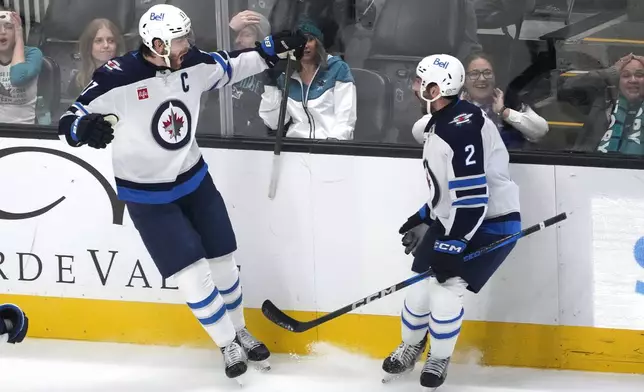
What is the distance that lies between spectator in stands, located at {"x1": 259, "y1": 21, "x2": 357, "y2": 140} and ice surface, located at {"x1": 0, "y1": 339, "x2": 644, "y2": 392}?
79 cm

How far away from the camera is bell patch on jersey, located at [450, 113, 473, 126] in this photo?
328 centimetres

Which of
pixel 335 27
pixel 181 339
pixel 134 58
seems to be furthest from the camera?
pixel 181 339

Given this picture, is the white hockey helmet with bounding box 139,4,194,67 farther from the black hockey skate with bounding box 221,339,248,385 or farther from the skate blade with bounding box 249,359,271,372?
the skate blade with bounding box 249,359,271,372

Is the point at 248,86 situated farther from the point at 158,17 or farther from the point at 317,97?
the point at 158,17

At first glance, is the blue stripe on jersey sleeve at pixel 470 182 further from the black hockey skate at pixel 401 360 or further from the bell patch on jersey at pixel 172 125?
the bell patch on jersey at pixel 172 125

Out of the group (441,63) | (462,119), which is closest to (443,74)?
(441,63)

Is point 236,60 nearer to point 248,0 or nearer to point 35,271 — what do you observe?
point 248,0

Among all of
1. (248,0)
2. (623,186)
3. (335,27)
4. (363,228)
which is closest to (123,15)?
(248,0)

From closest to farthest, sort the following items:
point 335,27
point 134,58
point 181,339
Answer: point 134,58 → point 335,27 → point 181,339

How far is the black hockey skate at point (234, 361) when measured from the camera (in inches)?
142

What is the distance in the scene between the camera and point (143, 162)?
3.47 meters

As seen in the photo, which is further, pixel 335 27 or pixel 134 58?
pixel 335 27

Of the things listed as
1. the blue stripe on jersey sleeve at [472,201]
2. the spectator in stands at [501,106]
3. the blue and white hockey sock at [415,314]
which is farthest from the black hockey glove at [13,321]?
the spectator in stands at [501,106]

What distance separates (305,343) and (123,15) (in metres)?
1.36
